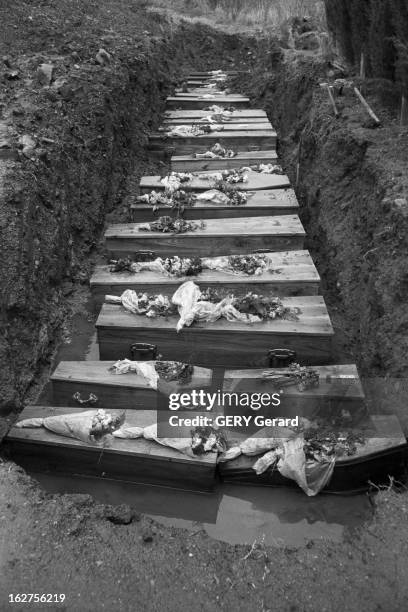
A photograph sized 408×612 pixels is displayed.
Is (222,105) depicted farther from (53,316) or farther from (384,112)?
(53,316)

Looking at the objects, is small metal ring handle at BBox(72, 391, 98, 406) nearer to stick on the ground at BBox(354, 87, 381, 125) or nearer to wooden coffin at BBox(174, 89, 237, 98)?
stick on the ground at BBox(354, 87, 381, 125)

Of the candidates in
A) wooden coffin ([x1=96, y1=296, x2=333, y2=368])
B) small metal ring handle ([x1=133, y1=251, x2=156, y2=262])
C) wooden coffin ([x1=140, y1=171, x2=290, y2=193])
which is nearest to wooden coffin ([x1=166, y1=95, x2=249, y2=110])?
wooden coffin ([x1=140, y1=171, x2=290, y2=193])

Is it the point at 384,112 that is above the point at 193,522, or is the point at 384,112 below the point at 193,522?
above

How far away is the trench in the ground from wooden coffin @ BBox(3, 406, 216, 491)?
0.27ft

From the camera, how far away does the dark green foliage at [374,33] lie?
652 centimetres

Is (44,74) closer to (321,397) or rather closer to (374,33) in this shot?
(374,33)

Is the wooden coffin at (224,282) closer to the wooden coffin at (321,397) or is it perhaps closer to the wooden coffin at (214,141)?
the wooden coffin at (321,397)

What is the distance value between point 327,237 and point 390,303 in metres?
1.88

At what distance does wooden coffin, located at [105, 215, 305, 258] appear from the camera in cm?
649

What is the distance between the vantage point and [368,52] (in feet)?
26.8

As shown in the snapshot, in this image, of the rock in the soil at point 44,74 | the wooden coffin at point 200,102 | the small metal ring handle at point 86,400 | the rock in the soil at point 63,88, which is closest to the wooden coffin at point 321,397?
the small metal ring handle at point 86,400

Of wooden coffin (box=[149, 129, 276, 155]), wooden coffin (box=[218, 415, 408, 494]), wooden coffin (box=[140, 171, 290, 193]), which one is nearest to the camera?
wooden coffin (box=[218, 415, 408, 494])

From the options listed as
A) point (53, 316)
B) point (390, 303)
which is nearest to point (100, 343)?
point (53, 316)

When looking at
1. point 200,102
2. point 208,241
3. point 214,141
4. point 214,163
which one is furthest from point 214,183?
point 200,102
